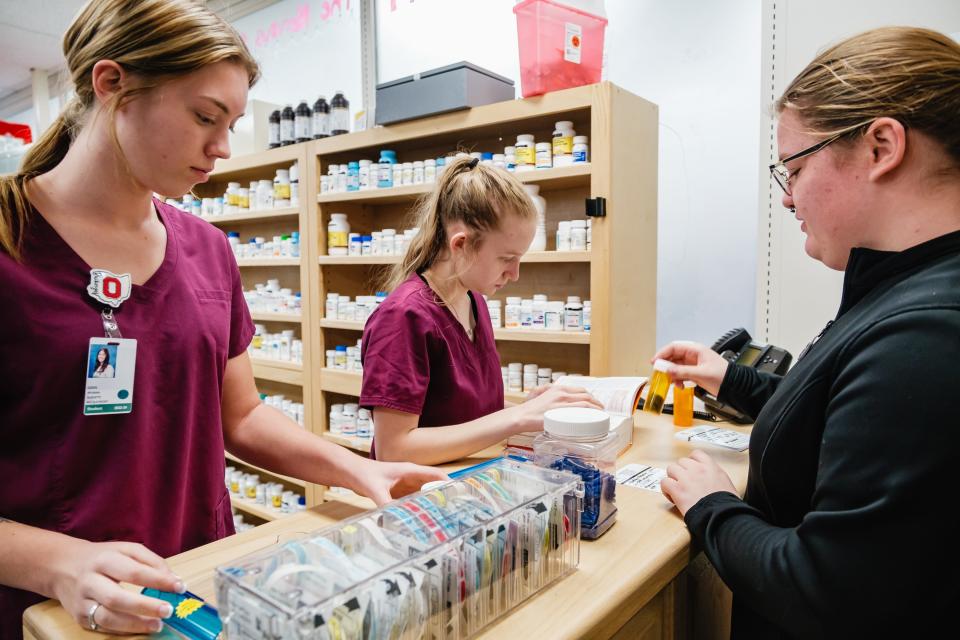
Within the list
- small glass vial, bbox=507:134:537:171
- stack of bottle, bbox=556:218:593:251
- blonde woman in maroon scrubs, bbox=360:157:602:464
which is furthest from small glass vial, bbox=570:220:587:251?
blonde woman in maroon scrubs, bbox=360:157:602:464

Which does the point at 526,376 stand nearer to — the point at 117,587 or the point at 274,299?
the point at 274,299

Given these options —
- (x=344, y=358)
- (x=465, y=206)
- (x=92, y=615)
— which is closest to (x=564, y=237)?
(x=465, y=206)

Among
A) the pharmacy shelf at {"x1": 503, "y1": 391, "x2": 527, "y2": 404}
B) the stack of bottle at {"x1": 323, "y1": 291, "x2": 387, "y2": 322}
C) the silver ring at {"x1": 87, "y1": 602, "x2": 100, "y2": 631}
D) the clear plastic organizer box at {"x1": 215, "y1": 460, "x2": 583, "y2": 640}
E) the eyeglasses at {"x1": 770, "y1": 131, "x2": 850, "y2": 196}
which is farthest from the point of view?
the stack of bottle at {"x1": 323, "y1": 291, "x2": 387, "y2": 322}

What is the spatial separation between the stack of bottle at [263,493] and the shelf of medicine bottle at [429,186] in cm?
177

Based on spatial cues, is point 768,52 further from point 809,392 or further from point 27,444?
point 27,444

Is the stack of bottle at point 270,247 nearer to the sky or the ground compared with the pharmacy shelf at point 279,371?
nearer to the sky

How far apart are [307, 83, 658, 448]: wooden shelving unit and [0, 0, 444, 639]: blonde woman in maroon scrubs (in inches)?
54.2

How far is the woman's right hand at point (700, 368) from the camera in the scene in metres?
1.61

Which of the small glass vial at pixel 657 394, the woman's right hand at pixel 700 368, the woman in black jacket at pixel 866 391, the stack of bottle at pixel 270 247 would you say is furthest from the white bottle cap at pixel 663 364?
the stack of bottle at pixel 270 247

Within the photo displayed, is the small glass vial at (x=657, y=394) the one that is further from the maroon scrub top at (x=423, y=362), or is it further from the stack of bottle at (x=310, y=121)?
the stack of bottle at (x=310, y=121)

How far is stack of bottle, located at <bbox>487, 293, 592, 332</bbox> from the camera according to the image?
2404mm

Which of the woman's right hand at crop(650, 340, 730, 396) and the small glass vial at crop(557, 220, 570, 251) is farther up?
the small glass vial at crop(557, 220, 570, 251)

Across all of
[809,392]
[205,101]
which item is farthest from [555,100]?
[809,392]

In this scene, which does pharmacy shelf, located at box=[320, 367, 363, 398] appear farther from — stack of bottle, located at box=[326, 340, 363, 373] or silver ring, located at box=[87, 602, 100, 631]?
silver ring, located at box=[87, 602, 100, 631]
